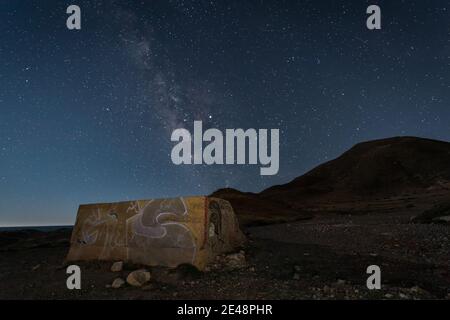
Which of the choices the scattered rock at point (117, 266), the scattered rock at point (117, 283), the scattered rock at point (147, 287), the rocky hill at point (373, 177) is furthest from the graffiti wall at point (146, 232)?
the rocky hill at point (373, 177)

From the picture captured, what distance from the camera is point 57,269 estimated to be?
37.7 ft

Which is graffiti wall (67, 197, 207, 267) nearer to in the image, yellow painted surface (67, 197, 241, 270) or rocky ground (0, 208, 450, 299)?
yellow painted surface (67, 197, 241, 270)

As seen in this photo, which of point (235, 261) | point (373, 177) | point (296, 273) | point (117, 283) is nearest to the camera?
point (117, 283)

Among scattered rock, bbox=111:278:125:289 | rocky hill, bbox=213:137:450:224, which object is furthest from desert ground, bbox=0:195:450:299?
rocky hill, bbox=213:137:450:224

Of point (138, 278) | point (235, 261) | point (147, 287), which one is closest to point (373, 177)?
point (235, 261)

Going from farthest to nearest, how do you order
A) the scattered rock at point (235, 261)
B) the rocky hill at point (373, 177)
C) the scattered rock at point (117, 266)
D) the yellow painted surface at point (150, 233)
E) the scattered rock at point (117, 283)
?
1. the rocky hill at point (373, 177)
2. the scattered rock at point (117, 266)
3. the scattered rock at point (235, 261)
4. the yellow painted surface at point (150, 233)
5. the scattered rock at point (117, 283)

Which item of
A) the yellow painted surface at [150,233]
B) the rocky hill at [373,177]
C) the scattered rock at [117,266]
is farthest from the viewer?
the rocky hill at [373,177]

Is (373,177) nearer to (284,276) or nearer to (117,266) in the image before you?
(284,276)

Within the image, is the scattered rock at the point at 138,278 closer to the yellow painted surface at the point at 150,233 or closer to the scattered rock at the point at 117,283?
the scattered rock at the point at 117,283

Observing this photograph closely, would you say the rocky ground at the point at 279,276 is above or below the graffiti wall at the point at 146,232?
below

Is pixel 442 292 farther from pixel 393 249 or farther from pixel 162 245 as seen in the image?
pixel 162 245

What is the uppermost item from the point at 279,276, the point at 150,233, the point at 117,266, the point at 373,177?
the point at 150,233
